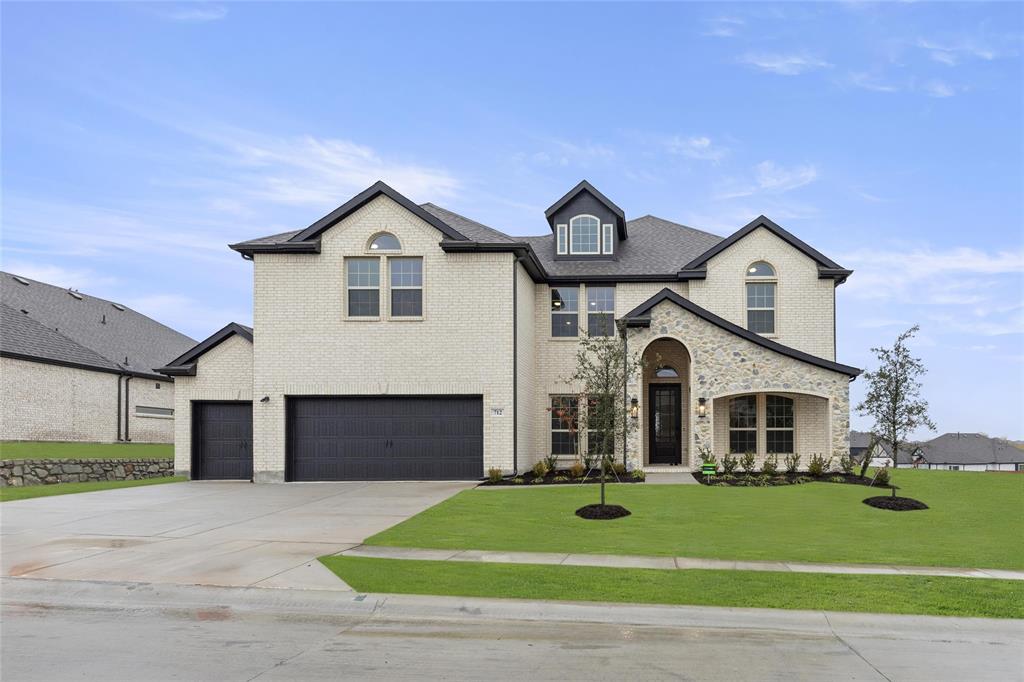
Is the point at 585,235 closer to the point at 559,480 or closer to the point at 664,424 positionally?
the point at 664,424

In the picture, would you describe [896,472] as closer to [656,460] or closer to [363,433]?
[656,460]

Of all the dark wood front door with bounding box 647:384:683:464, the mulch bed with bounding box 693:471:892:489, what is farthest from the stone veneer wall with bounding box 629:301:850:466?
the dark wood front door with bounding box 647:384:683:464

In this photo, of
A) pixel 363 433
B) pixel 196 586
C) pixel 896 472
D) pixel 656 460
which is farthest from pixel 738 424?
pixel 196 586

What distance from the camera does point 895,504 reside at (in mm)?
17719

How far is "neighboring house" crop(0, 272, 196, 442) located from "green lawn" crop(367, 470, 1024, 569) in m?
20.4

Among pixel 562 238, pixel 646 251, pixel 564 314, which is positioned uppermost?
pixel 562 238

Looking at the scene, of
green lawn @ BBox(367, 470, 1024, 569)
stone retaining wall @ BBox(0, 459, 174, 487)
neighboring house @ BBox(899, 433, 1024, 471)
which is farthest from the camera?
neighboring house @ BBox(899, 433, 1024, 471)

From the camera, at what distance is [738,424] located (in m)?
26.5

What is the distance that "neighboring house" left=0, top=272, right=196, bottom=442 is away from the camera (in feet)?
99.5

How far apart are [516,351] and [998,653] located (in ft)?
55.8

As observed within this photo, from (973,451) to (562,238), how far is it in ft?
223

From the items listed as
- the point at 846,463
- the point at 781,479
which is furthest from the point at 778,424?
the point at 781,479

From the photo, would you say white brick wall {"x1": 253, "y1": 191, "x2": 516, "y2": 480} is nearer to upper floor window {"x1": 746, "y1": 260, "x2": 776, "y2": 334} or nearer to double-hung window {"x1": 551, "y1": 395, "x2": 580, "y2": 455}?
double-hung window {"x1": 551, "y1": 395, "x2": 580, "y2": 455}

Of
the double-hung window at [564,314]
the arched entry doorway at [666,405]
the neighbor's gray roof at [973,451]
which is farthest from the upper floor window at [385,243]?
the neighbor's gray roof at [973,451]
